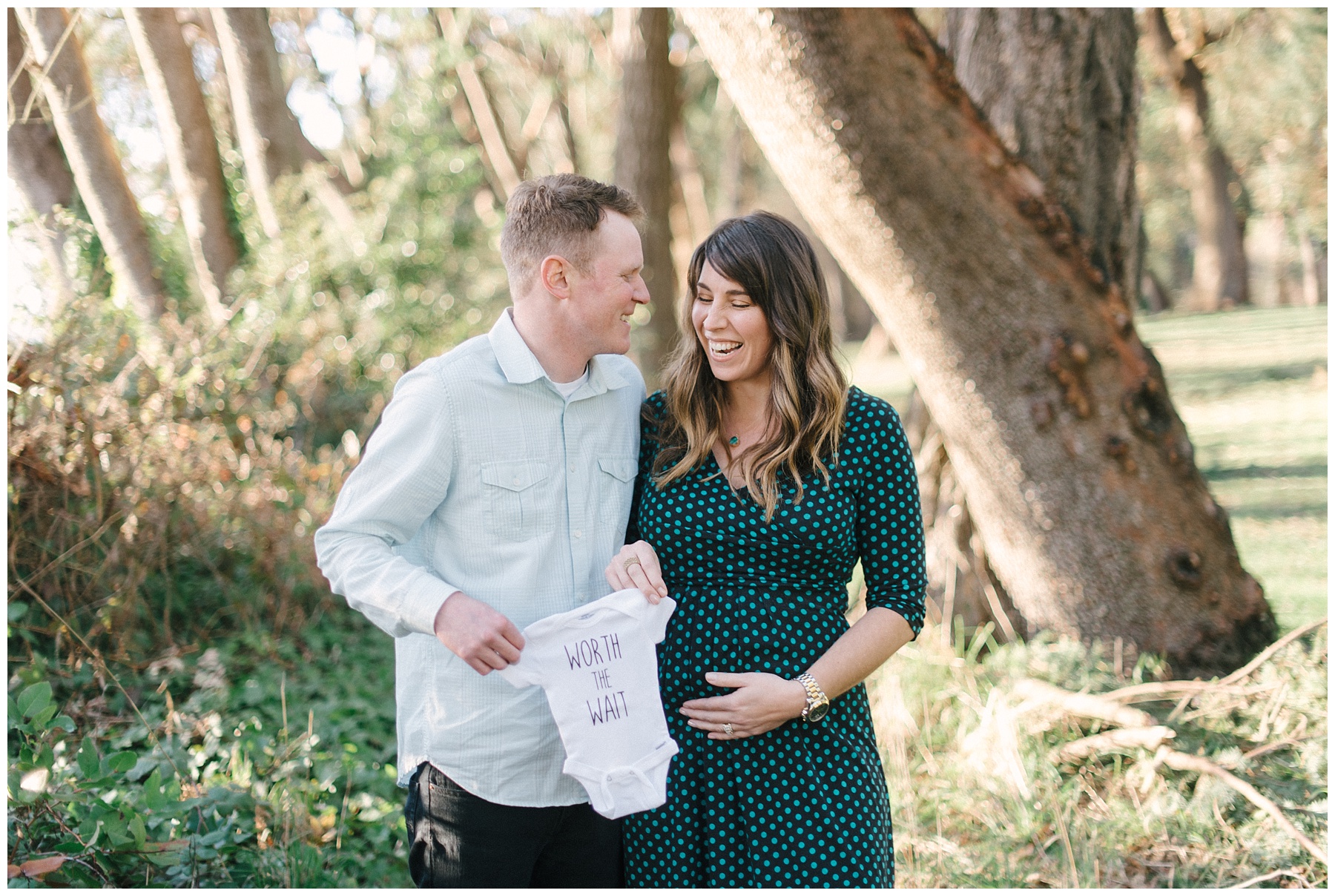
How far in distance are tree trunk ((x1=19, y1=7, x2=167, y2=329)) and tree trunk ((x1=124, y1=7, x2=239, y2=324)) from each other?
0.82 metres

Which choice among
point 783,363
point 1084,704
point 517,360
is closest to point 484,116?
point 1084,704

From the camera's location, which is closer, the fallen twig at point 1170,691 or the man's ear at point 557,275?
the man's ear at point 557,275

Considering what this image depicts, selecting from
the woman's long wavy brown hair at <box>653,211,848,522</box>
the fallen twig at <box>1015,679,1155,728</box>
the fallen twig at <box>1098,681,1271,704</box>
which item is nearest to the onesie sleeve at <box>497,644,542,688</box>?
the woman's long wavy brown hair at <box>653,211,848,522</box>

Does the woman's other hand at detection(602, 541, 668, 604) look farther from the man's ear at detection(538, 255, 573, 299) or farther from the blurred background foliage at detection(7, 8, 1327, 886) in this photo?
the blurred background foliage at detection(7, 8, 1327, 886)

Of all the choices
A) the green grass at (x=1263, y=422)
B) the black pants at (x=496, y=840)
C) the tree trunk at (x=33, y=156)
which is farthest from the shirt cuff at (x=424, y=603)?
the tree trunk at (x=33, y=156)

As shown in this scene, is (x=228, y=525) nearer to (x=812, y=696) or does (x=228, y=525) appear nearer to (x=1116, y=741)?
(x=812, y=696)

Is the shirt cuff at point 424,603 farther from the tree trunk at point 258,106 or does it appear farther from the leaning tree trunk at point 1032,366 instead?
the tree trunk at point 258,106

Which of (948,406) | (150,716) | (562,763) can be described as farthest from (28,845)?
(948,406)

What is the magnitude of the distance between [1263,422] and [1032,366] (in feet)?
26.7

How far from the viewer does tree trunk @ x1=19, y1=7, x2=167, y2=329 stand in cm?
744

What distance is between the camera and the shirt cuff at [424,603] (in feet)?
7.15

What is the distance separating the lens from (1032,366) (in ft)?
Answer: 14.9

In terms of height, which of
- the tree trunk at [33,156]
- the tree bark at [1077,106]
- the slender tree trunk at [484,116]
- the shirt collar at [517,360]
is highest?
the slender tree trunk at [484,116]

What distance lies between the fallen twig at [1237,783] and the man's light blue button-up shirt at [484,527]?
8.36 feet
